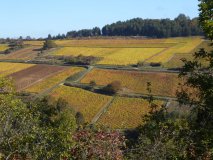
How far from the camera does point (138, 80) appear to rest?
73.8 metres

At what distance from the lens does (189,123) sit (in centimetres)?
1680

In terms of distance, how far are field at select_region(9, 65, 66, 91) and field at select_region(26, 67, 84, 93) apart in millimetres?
1665

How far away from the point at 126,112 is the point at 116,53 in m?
52.3

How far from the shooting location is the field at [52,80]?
73562 mm

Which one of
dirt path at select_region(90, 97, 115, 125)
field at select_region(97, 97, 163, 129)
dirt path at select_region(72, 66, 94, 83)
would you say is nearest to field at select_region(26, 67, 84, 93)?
dirt path at select_region(72, 66, 94, 83)

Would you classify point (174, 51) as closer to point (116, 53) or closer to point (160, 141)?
point (116, 53)

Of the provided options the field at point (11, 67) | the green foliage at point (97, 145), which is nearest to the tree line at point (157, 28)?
the field at point (11, 67)

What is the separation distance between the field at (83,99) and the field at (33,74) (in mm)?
9397

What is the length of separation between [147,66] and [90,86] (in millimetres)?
18617

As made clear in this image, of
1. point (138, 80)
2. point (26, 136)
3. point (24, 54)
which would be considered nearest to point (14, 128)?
point (26, 136)

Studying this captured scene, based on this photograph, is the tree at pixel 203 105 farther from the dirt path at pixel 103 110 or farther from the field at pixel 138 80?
the field at pixel 138 80

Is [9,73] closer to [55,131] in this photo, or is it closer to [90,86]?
[90,86]

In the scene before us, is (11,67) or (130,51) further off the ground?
(130,51)

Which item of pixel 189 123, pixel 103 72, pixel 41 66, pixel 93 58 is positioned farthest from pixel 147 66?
pixel 189 123
